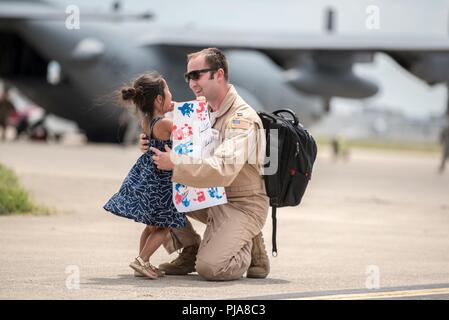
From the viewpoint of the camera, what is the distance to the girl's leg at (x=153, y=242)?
8.29 m

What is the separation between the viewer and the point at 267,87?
33.5 m

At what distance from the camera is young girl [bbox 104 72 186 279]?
8234 millimetres

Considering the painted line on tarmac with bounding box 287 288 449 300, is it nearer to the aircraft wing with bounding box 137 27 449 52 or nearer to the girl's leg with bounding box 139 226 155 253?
the girl's leg with bounding box 139 226 155 253

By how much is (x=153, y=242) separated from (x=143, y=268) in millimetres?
250

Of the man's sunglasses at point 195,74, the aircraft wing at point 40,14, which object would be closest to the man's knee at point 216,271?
the man's sunglasses at point 195,74

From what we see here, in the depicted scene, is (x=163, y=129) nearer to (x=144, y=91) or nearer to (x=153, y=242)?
(x=144, y=91)

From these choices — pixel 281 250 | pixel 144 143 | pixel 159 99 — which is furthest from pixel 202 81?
pixel 281 250

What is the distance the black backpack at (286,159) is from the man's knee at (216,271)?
0.60 metres

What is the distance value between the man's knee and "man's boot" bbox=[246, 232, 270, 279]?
290 mm

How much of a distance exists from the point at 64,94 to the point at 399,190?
16.2 metres

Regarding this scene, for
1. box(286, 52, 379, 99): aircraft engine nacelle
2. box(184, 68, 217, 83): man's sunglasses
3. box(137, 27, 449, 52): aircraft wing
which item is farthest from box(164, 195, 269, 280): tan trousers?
box(286, 52, 379, 99): aircraft engine nacelle
